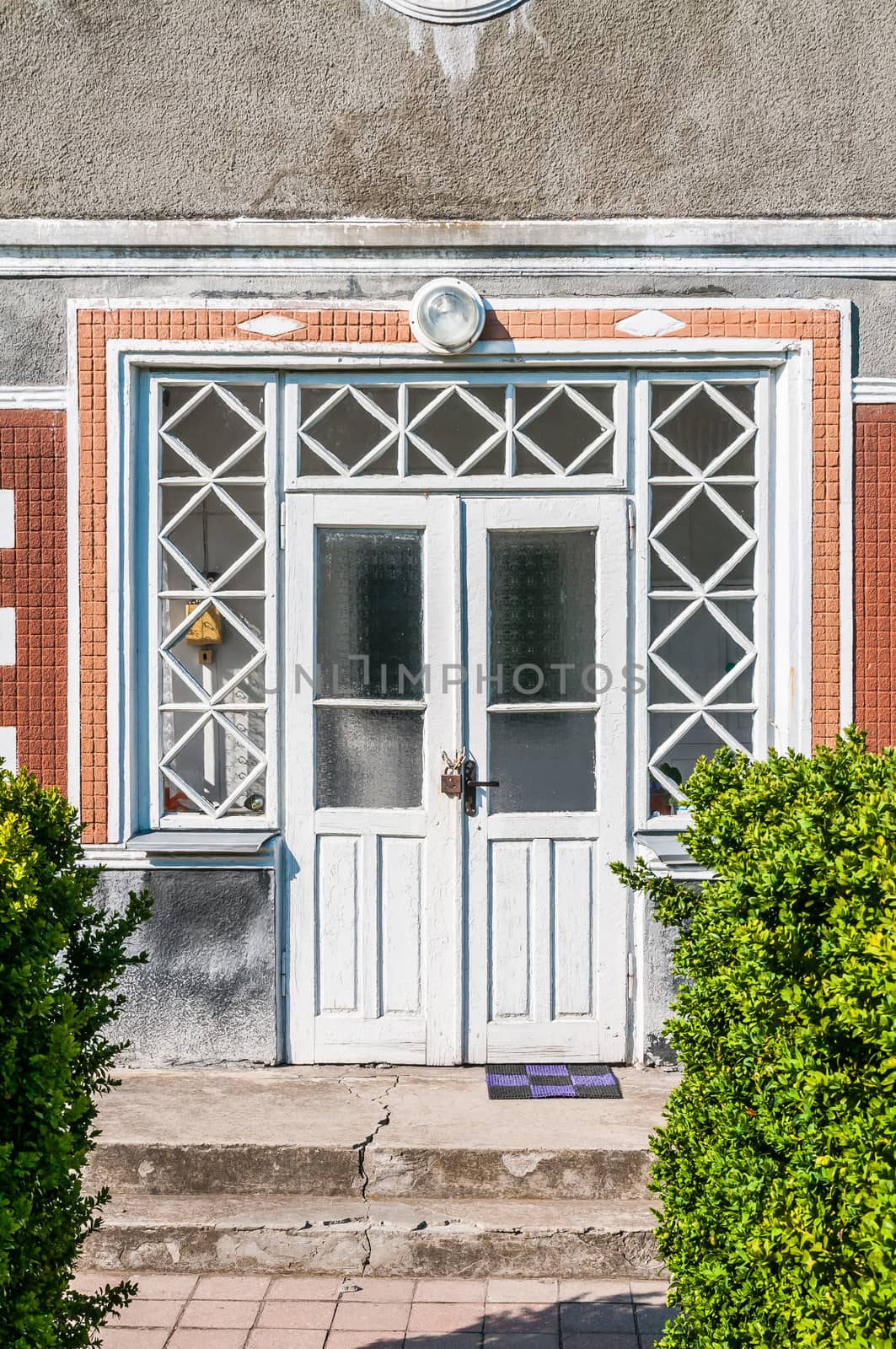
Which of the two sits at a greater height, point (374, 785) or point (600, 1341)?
point (374, 785)

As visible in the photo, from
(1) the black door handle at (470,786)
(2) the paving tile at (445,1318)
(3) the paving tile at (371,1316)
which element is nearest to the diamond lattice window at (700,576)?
(1) the black door handle at (470,786)

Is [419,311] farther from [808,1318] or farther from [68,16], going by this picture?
[808,1318]

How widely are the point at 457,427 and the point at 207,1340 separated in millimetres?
3700

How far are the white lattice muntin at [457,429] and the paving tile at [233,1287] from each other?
10.4ft

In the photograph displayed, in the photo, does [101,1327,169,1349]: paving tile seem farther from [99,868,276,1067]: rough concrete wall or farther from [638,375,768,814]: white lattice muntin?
[638,375,768,814]: white lattice muntin

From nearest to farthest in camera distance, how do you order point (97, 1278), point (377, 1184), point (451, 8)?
point (97, 1278) → point (377, 1184) → point (451, 8)

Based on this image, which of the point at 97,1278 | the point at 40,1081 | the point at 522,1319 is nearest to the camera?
the point at 40,1081

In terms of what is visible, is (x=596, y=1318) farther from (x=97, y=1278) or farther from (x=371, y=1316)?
(x=97, y=1278)

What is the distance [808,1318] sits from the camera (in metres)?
2.40

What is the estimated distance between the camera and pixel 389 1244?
4.02 metres

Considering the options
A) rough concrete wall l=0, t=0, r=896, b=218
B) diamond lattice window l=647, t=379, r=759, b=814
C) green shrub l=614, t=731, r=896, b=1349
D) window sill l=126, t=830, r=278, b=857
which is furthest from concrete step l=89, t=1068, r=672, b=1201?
rough concrete wall l=0, t=0, r=896, b=218

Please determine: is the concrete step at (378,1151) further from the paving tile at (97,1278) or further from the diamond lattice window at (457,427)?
the diamond lattice window at (457,427)

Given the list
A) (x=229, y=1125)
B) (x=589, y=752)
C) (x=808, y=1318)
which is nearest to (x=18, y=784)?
(x=229, y=1125)

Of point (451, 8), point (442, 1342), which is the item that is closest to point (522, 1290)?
point (442, 1342)
